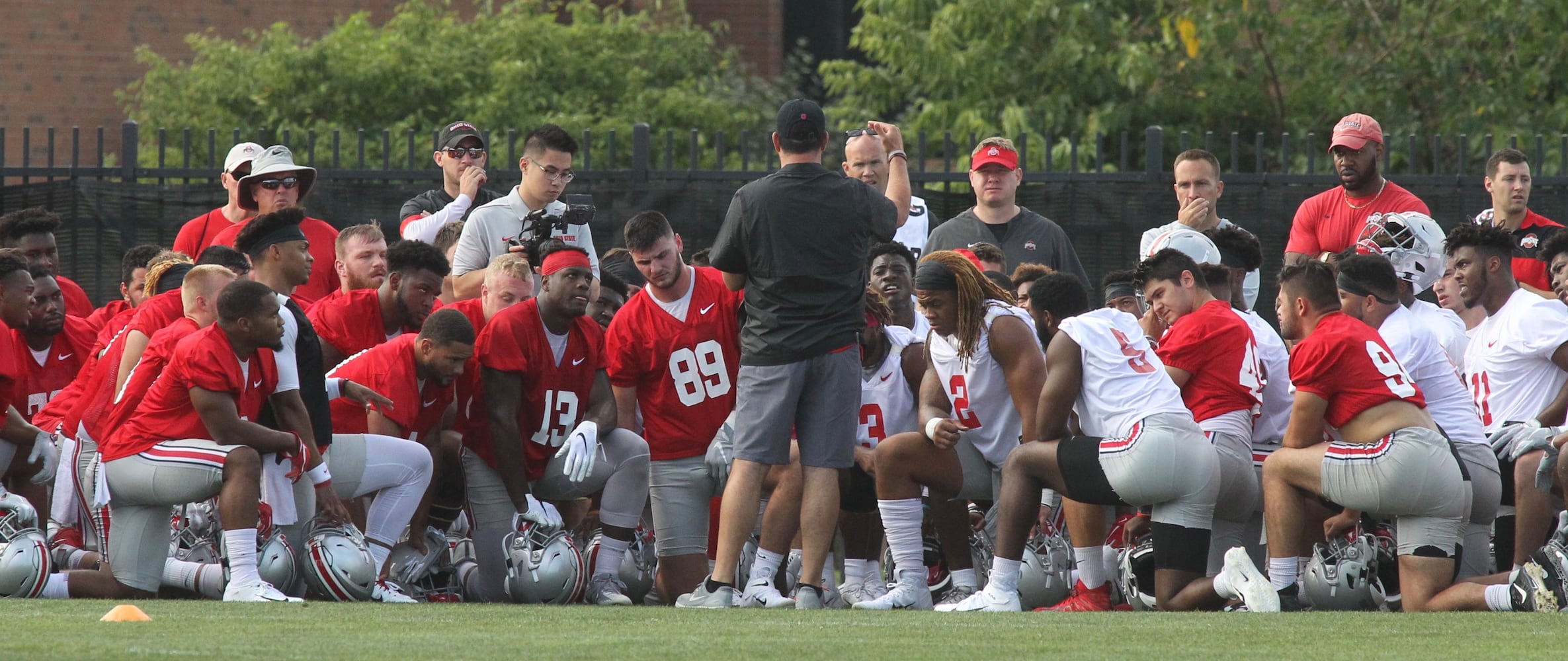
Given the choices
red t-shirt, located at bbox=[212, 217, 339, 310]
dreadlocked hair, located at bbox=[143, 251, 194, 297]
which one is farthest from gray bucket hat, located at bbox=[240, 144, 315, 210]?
dreadlocked hair, located at bbox=[143, 251, 194, 297]

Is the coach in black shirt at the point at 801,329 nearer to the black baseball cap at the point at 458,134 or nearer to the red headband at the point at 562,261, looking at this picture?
the red headband at the point at 562,261

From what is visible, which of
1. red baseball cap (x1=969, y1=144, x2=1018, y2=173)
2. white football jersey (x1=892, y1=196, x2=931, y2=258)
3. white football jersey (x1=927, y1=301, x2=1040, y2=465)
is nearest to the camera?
white football jersey (x1=927, y1=301, x2=1040, y2=465)

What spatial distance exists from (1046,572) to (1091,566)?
0.99 ft

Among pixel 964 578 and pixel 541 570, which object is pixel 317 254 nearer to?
pixel 541 570

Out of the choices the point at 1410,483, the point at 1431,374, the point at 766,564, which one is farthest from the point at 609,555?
the point at 1431,374

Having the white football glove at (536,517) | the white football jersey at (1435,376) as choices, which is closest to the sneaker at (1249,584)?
the white football jersey at (1435,376)

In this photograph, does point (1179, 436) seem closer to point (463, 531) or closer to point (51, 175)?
point (463, 531)

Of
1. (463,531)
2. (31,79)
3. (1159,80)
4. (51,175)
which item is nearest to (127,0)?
(31,79)

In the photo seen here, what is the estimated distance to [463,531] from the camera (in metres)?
8.82

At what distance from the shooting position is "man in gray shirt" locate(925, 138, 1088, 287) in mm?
9914

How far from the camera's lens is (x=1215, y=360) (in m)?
8.04

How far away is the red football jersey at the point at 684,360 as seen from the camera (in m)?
8.25

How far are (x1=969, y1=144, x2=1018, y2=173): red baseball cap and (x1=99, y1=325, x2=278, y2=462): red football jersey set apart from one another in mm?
3953

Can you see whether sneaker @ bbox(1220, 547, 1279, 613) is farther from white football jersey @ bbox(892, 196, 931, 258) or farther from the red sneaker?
white football jersey @ bbox(892, 196, 931, 258)
